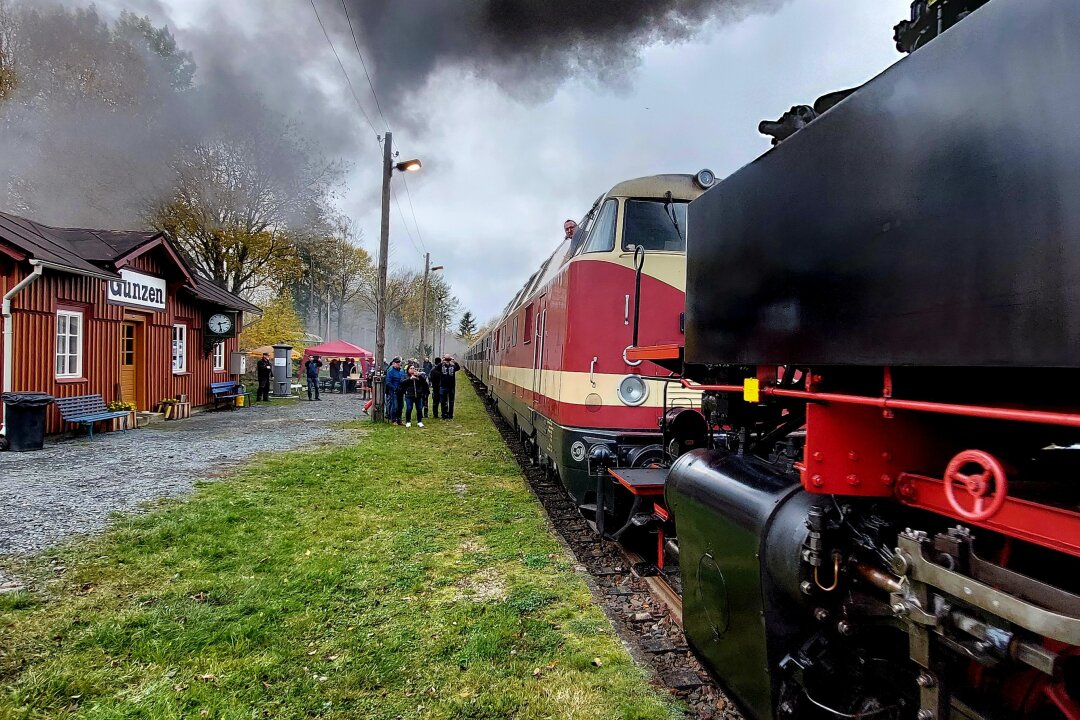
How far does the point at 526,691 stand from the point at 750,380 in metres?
2.03

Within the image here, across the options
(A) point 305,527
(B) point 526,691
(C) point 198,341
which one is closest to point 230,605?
(A) point 305,527

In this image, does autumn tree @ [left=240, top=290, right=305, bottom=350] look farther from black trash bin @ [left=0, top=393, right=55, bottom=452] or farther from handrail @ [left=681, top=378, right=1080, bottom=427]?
handrail @ [left=681, top=378, right=1080, bottom=427]

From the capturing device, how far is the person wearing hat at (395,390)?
560 inches

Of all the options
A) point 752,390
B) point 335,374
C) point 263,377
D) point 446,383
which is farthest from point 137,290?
point 752,390

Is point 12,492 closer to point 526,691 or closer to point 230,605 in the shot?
point 230,605

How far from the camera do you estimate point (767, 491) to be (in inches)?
92.2

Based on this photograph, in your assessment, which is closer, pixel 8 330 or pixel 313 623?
pixel 313 623

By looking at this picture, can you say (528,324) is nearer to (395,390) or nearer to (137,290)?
(395,390)

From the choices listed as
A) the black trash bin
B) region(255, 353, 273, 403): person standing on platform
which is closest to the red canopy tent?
region(255, 353, 273, 403): person standing on platform

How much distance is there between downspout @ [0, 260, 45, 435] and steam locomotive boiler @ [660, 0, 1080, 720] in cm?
1161

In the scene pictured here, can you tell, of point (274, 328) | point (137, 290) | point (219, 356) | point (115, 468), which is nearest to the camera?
point (115, 468)

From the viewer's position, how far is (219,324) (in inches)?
653

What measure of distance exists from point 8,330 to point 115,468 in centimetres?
368

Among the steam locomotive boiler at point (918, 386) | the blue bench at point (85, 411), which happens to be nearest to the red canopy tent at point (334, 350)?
the blue bench at point (85, 411)
